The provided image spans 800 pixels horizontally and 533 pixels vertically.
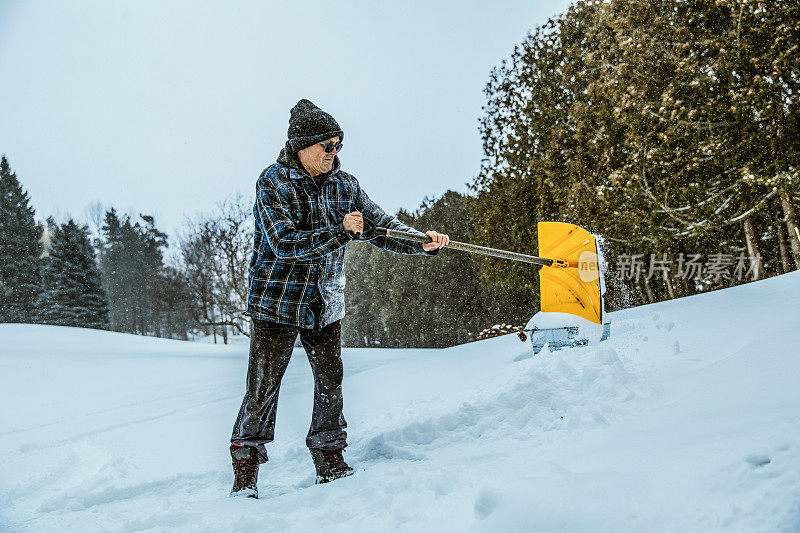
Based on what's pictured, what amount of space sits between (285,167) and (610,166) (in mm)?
8904

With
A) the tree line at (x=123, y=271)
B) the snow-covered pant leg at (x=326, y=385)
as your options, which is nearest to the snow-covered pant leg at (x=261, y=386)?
the snow-covered pant leg at (x=326, y=385)

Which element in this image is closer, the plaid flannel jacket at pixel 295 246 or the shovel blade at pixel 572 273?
the plaid flannel jacket at pixel 295 246

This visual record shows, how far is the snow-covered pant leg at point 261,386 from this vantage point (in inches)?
95.0

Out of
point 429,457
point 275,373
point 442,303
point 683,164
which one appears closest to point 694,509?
point 429,457

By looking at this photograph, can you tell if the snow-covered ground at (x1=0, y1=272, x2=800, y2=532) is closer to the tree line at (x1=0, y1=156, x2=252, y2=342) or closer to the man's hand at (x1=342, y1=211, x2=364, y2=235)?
the man's hand at (x1=342, y1=211, x2=364, y2=235)

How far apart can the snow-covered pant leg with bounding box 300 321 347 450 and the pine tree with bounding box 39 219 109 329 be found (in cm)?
3261

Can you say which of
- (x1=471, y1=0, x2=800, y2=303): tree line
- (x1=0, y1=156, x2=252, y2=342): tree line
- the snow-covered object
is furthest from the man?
(x1=0, y1=156, x2=252, y2=342): tree line

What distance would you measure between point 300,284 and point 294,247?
25cm

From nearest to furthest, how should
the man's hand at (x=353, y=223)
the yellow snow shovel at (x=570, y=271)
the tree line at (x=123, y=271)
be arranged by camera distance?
the man's hand at (x=353, y=223)
the yellow snow shovel at (x=570, y=271)
the tree line at (x=123, y=271)

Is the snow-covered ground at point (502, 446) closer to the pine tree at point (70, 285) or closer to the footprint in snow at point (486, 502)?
the footprint in snow at point (486, 502)

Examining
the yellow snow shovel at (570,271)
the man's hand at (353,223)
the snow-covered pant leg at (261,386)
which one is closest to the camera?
the man's hand at (353,223)

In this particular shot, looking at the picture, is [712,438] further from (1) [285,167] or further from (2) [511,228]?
(2) [511,228]

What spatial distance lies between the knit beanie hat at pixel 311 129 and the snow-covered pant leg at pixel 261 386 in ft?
2.84

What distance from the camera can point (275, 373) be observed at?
2.48 metres
